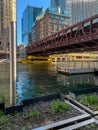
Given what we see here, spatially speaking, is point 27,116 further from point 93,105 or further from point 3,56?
point 3,56

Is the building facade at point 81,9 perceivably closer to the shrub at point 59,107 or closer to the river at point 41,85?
the river at point 41,85

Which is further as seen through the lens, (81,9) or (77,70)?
(81,9)

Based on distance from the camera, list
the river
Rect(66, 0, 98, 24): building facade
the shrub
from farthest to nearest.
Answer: Rect(66, 0, 98, 24): building facade, the river, the shrub

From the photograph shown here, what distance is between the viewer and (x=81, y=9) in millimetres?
161000

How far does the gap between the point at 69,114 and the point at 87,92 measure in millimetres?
3637

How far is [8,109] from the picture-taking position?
6.44m

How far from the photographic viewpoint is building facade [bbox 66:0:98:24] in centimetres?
15314

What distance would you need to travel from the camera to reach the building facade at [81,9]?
502 ft

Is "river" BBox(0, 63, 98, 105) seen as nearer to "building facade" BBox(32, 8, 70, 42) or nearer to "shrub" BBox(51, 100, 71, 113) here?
"shrub" BBox(51, 100, 71, 113)

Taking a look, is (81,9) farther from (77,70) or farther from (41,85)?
Result: (41,85)

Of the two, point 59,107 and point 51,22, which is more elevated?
point 51,22

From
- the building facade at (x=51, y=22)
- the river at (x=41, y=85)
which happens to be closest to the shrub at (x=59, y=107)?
the river at (x=41, y=85)

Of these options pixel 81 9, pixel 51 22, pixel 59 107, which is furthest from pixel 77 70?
pixel 81 9

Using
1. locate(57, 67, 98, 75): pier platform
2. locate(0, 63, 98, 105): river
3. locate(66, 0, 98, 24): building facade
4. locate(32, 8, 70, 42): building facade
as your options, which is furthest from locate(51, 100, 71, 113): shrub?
locate(66, 0, 98, 24): building facade
